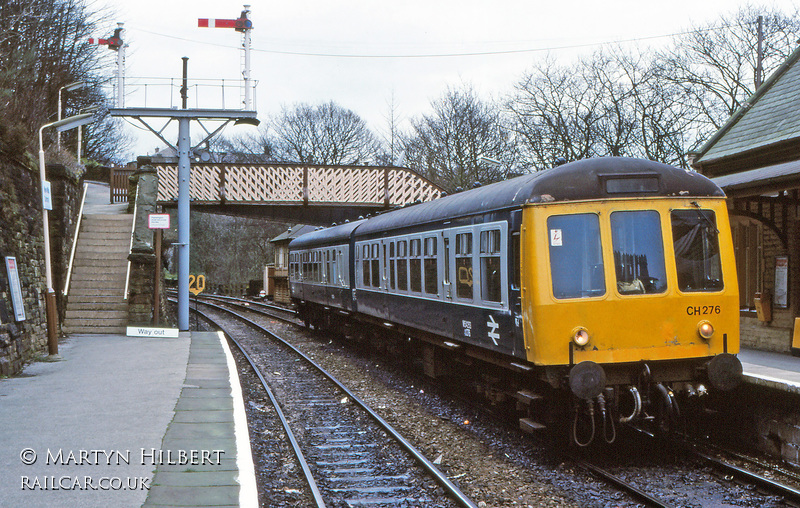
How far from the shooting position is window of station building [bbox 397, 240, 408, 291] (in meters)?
11.8

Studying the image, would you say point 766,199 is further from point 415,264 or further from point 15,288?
point 15,288

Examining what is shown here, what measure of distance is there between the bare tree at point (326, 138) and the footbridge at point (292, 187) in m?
26.6

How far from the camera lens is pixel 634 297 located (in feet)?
23.4

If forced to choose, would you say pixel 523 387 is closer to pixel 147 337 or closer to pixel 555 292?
pixel 555 292

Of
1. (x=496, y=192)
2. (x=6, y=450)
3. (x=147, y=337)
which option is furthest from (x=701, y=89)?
(x=6, y=450)

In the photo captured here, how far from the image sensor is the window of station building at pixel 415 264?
11023 millimetres

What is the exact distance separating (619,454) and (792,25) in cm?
2935

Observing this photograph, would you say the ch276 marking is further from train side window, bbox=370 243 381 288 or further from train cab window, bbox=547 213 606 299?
train side window, bbox=370 243 381 288

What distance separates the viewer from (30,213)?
13.7 m

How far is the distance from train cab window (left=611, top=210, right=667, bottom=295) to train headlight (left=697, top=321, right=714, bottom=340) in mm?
499

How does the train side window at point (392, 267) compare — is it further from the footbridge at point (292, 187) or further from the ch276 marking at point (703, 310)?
the footbridge at point (292, 187)

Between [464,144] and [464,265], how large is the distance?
32.0m

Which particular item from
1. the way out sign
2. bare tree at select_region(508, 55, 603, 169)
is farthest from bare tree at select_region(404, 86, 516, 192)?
the way out sign

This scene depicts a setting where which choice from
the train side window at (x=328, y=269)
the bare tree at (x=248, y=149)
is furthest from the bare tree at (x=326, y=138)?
the train side window at (x=328, y=269)
